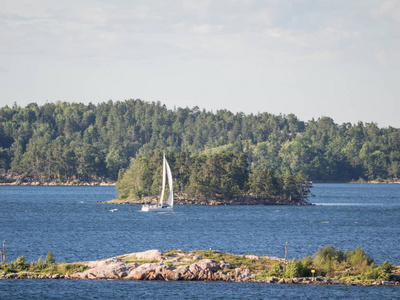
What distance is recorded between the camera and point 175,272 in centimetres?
5306

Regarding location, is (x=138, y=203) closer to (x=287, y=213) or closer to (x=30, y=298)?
(x=287, y=213)

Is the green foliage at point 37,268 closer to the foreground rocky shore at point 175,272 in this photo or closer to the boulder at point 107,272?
the foreground rocky shore at point 175,272

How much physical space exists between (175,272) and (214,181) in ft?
351

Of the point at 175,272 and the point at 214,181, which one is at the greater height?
the point at 214,181

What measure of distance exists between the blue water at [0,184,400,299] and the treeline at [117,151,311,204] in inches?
222

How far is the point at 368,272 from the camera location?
52.4m

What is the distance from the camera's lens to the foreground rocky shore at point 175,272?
5228 centimetres

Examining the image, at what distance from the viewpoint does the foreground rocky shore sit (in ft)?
172

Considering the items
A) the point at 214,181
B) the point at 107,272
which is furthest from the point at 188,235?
the point at 214,181

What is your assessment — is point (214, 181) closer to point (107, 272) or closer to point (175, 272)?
point (107, 272)

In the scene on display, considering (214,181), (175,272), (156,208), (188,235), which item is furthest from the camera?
(214,181)

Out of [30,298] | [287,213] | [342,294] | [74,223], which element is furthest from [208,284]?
[287,213]

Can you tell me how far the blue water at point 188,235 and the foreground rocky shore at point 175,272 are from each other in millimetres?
855

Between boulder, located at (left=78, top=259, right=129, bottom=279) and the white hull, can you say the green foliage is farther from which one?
the white hull
